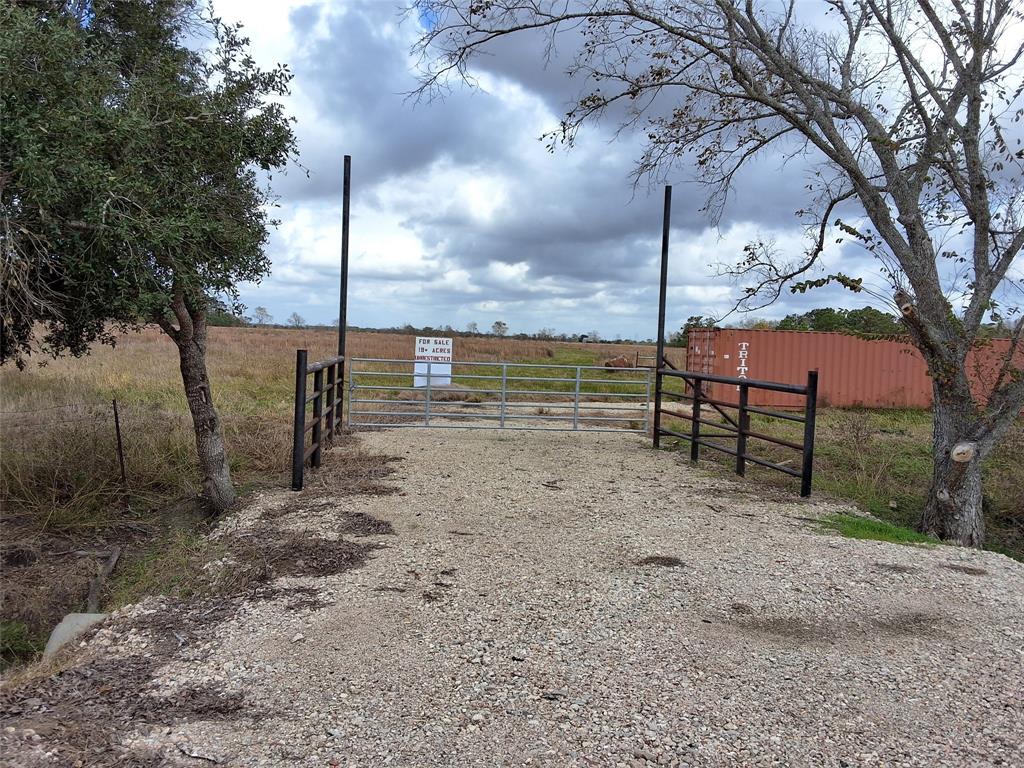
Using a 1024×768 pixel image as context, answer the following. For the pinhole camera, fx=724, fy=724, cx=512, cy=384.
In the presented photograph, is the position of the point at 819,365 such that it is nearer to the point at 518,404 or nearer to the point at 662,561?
the point at 518,404

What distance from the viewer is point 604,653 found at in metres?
3.68

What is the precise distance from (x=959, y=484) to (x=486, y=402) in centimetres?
871

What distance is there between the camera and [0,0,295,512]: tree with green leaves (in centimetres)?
438

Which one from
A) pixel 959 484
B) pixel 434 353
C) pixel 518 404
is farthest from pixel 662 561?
pixel 434 353

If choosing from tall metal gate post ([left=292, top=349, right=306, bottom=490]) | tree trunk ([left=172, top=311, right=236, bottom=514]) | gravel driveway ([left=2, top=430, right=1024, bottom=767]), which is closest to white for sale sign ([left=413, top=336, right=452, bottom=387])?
tall metal gate post ([left=292, top=349, right=306, bottom=490])

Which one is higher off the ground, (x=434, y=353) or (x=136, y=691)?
(x=434, y=353)

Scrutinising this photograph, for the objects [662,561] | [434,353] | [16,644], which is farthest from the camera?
[434,353]

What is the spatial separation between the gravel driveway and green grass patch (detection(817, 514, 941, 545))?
1.05 ft

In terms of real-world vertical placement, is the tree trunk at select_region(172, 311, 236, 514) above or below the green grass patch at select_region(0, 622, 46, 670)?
above

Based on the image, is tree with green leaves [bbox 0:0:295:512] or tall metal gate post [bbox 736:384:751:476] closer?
tree with green leaves [bbox 0:0:295:512]

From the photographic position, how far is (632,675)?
345 cm

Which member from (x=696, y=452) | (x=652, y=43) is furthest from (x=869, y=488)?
(x=652, y=43)

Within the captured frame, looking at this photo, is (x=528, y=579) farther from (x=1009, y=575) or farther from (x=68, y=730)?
(x=1009, y=575)

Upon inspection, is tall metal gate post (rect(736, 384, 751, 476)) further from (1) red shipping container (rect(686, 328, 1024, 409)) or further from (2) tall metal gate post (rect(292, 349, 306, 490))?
(1) red shipping container (rect(686, 328, 1024, 409))
